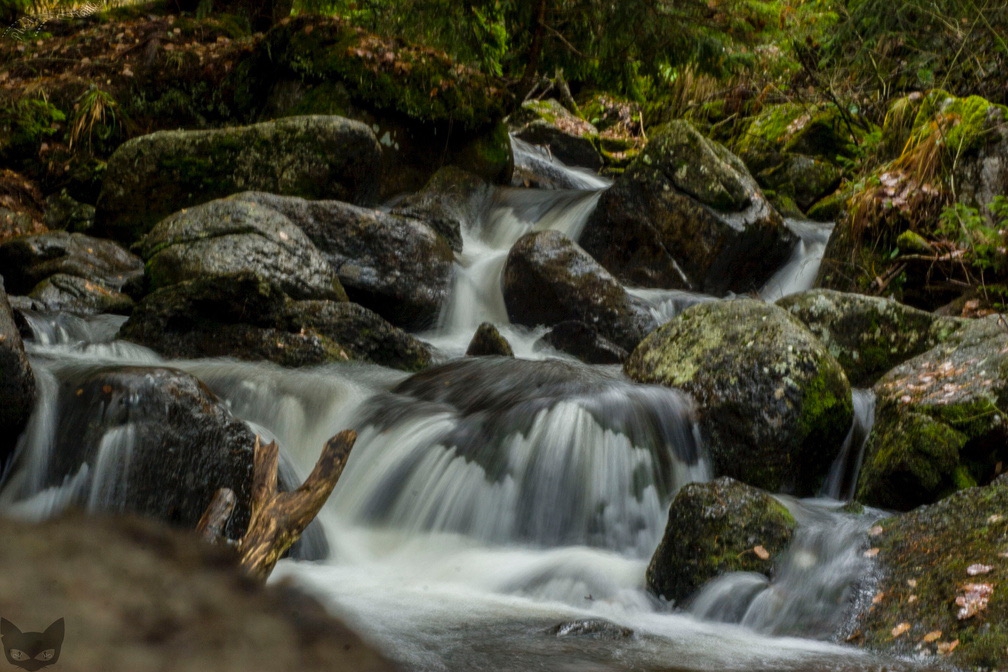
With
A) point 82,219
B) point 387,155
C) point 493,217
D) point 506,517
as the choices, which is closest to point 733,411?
point 506,517

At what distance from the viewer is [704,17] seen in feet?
34.4

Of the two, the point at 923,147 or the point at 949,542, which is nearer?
the point at 949,542

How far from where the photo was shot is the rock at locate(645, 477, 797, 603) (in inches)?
164

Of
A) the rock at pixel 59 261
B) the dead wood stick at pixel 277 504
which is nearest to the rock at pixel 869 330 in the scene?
the dead wood stick at pixel 277 504

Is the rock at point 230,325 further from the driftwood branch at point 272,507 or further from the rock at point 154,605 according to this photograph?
the rock at point 154,605

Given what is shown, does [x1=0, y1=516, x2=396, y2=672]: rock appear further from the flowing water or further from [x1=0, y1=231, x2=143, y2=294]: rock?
[x1=0, y1=231, x2=143, y2=294]: rock

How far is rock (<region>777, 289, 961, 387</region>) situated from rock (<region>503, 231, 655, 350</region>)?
5.42ft

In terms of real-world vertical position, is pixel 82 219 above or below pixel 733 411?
below

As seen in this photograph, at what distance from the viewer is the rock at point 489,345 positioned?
24.1 ft

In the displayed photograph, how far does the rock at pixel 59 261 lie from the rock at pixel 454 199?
3327 mm

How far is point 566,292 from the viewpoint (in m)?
8.33

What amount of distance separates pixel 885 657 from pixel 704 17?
8803 millimetres

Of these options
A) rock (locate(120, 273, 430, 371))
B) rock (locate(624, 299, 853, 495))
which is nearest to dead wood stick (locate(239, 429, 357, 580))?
rock (locate(624, 299, 853, 495))

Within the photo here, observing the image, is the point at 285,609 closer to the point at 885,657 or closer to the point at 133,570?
the point at 133,570
